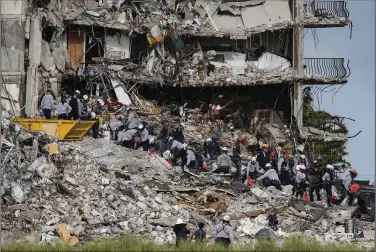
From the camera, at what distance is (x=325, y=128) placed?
3984 centimetres

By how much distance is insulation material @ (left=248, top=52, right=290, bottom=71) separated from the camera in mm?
39312

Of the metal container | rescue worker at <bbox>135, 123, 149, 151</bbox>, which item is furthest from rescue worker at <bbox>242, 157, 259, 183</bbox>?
the metal container

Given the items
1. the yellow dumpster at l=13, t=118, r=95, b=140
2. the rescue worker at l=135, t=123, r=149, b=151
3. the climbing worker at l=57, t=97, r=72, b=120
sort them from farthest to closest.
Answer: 1. the rescue worker at l=135, t=123, r=149, b=151
2. the climbing worker at l=57, t=97, r=72, b=120
3. the yellow dumpster at l=13, t=118, r=95, b=140

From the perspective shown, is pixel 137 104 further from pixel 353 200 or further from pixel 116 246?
pixel 116 246

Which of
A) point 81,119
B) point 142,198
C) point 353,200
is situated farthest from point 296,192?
point 81,119

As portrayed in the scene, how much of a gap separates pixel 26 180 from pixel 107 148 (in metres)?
5.67

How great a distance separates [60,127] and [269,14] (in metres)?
15.1

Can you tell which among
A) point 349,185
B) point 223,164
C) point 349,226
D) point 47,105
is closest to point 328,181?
point 349,185

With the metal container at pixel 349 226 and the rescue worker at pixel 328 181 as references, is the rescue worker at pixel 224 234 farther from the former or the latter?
the rescue worker at pixel 328 181

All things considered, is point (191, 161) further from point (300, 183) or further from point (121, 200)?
point (121, 200)

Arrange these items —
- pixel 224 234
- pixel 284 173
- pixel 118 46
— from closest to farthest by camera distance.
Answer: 1. pixel 224 234
2. pixel 284 173
3. pixel 118 46

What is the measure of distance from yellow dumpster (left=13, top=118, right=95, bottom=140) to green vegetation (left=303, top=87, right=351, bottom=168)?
1230 cm

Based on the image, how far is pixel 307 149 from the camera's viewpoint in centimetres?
3766

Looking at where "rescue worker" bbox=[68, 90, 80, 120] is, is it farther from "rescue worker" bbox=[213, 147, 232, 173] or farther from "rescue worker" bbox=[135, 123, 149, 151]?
"rescue worker" bbox=[213, 147, 232, 173]
